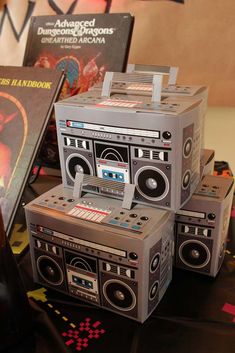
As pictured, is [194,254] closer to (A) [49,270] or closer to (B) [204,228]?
(B) [204,228]

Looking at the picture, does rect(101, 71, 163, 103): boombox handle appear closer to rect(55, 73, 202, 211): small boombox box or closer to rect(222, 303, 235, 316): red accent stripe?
rect(55, 73, 202, 211): small boombox box

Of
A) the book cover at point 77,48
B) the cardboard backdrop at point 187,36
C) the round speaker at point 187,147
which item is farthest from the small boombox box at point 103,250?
the cardboard backdrop at point 187,36

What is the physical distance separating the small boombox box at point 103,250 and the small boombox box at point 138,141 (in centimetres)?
5

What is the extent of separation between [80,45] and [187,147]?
0.65 metres

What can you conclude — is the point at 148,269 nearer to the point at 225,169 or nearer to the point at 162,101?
the point at 162,101

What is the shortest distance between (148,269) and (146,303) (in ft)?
0.23

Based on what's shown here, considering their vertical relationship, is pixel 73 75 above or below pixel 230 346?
above

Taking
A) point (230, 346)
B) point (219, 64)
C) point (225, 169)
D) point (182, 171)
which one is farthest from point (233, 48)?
point (230, 346)

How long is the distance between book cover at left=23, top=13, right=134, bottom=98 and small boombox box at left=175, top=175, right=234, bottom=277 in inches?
19.9

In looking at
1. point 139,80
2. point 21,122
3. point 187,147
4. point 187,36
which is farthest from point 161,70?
point 187,36

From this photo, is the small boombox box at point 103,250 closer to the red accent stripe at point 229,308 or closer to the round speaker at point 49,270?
the round speaker at point 49,270

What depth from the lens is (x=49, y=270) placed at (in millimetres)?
768

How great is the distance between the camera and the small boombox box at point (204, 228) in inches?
30.2

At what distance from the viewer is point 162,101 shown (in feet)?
2.43
